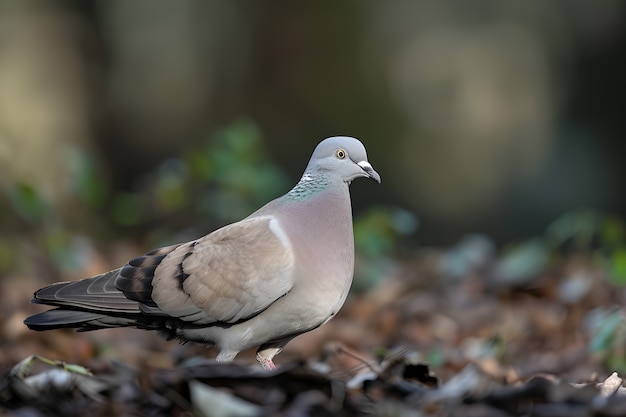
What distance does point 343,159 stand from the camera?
4066 mm

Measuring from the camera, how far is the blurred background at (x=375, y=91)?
13.4 m

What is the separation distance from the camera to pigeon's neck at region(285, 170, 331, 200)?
13.2ft

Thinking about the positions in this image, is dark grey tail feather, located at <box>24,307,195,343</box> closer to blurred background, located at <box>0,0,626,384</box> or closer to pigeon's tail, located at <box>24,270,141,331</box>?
pigeon's tail, located at <box>24,270,141,331</box>

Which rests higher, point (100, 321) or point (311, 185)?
point (311, 185)

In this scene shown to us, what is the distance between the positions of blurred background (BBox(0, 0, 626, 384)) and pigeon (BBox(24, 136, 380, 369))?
348 inches

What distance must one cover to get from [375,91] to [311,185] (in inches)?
434

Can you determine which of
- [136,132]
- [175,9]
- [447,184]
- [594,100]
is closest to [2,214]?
[136,132]

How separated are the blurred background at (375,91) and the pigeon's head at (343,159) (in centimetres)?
892

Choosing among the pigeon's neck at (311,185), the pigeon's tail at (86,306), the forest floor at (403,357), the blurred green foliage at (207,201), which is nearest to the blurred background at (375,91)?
the blurred green foliage at (207,201)

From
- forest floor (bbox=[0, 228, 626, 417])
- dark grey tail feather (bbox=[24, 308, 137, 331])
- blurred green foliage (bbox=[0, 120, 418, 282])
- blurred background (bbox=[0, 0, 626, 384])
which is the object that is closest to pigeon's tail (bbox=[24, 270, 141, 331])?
dark grey tail feather (bbox=[24, 308, 137, 331])

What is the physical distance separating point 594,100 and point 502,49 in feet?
5.77

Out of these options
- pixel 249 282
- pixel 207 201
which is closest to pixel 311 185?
pixel 249 282

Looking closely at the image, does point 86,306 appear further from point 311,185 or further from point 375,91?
point 375,91

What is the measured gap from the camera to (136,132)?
14211 millimetres
